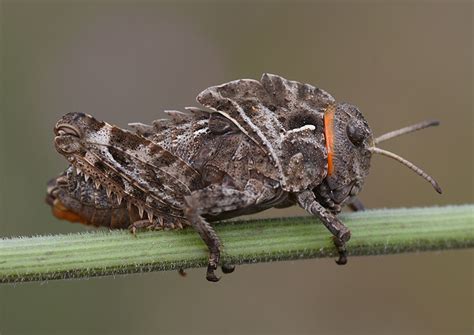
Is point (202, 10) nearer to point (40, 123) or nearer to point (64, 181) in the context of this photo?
point (40, 123)

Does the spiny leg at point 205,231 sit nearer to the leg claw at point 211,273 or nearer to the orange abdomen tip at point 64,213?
Result: the leg claw at point 211,273

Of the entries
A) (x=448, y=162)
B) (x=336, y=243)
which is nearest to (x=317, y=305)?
(x=448, y=162)

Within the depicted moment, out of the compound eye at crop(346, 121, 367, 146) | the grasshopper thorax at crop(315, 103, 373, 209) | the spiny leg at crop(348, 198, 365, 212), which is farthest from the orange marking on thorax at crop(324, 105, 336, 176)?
the spiny leg at crop(348, 198, 365, 212)

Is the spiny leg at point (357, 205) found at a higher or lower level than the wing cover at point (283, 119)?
lower

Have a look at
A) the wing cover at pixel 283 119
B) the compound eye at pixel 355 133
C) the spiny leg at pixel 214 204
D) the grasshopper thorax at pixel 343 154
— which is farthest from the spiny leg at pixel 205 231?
the compound eye at pixel 355 133

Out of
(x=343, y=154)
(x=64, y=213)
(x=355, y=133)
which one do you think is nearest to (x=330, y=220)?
(x=343, y=154)

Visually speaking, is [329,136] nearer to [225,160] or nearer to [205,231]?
[225,160]
